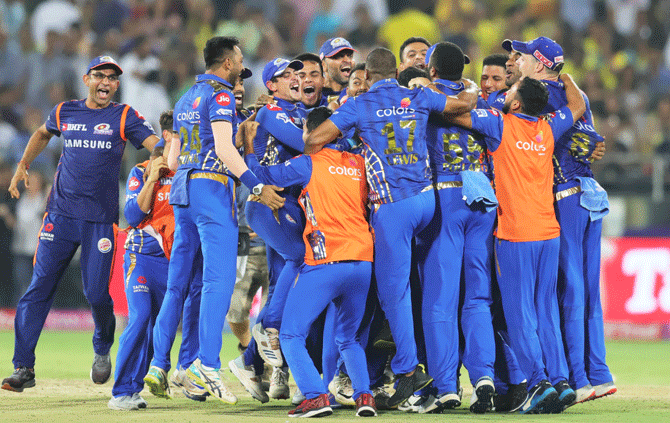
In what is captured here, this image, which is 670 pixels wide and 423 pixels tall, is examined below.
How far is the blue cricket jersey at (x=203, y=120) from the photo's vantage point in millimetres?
7238

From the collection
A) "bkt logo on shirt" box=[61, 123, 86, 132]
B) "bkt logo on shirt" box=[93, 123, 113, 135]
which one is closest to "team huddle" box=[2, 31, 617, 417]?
"bkt logo on shirt" box=[93, 123, 113, 135]

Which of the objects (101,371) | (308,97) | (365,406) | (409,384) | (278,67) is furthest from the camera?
(101,371)

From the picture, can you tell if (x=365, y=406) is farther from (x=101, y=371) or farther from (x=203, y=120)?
(x=101, y=371)

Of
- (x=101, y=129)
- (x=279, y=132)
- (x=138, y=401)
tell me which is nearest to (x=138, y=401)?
(x=138, y=401)

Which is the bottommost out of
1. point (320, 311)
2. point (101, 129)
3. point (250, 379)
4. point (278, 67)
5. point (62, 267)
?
point (250, 379)

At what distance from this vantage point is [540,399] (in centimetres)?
705

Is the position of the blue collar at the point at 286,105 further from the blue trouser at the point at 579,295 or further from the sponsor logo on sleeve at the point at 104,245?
the blue trouser at the point at 579,295

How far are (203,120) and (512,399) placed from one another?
10.7 feet

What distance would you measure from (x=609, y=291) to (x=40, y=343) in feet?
Answer: 26.7

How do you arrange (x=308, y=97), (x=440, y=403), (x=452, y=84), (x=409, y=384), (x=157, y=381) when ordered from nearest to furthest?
(x=409, y=384) → (x=440, y=403) → (x=157, y=381) → (x=452, y=84) → (x=308, y=97)

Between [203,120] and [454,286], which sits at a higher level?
[203,120]

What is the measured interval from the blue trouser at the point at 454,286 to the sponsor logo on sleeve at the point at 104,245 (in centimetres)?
287

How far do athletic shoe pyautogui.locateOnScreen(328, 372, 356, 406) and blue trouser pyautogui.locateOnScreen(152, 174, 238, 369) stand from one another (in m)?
0.97

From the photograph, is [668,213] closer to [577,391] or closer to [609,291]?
[609,291]
